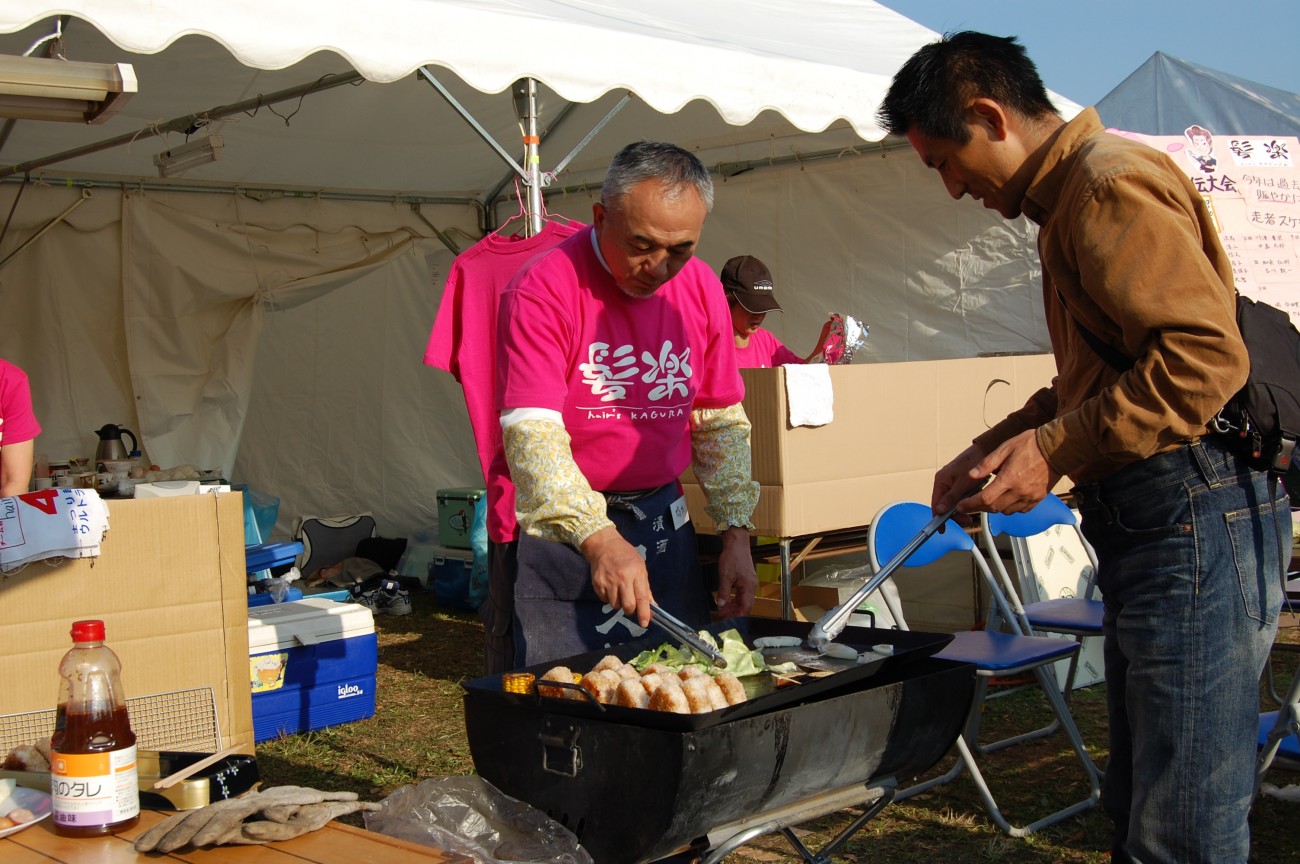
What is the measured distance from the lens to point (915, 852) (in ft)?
10.5

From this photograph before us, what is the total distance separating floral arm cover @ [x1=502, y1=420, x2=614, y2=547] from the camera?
2.07m

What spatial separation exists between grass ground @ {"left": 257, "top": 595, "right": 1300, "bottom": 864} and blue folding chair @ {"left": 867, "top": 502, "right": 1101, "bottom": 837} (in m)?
0.06

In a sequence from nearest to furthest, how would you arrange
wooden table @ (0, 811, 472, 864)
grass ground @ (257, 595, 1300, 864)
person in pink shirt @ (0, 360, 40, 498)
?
wooden table @ (0, 811, 472, 864), grass ground @ (257, 595, 1300, 864), person in pink shirt @ (0, 360, 40, 498)

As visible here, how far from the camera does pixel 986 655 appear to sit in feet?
10.9

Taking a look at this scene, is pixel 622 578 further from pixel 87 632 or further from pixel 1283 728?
pixel 1283 728

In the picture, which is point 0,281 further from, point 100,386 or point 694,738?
point 694,738

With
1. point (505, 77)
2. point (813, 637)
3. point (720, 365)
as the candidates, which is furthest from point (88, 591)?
point (505, 77)

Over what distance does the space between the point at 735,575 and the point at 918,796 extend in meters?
1.50

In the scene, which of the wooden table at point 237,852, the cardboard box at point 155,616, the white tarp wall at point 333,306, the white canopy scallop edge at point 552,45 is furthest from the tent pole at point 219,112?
the wooden table at point 237,852

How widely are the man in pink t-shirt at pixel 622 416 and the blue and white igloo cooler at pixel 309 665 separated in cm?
238

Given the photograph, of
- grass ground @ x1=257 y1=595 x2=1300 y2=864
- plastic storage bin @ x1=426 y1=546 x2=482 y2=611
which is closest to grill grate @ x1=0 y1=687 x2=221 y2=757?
grass ground @ x1=257 y1=595 x2=1300 y2=864

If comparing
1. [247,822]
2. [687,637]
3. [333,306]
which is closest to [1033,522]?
[687,637]

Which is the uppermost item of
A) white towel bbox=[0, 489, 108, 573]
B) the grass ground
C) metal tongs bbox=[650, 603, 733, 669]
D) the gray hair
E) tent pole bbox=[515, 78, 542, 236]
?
tent pole bbox=[515, 78, 542, 236]

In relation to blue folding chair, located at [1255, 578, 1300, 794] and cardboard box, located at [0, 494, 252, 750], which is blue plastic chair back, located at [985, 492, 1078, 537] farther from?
cardboard box, located at [0, 494, 252, 750]
